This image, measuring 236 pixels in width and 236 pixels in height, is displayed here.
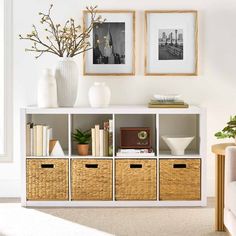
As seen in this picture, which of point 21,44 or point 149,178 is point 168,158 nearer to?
point 149,178

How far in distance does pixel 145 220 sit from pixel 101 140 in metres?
0.80

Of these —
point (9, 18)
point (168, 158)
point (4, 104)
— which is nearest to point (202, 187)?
point (168, 158)

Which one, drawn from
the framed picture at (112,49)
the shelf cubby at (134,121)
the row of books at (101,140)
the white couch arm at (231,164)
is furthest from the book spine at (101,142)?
the white couch arm at (231,164)

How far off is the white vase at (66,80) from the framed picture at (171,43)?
2.22 ft

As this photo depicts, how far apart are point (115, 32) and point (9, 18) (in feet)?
3.02

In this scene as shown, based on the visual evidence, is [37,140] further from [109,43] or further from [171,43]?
[171,43]

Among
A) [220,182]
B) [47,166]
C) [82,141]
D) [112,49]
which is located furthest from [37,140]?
[220,182]

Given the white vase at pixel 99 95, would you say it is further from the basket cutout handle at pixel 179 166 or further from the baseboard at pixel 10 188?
the baseboard at pixel 10 188

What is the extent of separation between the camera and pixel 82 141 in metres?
5.14

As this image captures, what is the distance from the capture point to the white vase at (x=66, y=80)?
510 centimetres

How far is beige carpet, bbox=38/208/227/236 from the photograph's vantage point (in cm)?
428

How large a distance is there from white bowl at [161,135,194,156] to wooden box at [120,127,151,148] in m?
0.15

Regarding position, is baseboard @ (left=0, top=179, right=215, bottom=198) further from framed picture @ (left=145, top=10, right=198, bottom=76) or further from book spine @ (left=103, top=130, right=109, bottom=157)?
framed picture @ (left=145, top=10, right=198, bottom=76)

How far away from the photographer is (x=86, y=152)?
5.13 meters
